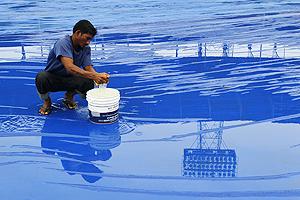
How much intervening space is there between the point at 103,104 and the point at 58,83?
544mm

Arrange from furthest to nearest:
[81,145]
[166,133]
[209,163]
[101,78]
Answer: [166,133] < [101,78] < [81,145] < [209,163]

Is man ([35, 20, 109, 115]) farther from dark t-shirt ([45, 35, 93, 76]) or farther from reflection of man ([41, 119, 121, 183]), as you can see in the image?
reflection of man ([41, 119, 121, 183])

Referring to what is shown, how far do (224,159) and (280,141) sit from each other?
55 cm

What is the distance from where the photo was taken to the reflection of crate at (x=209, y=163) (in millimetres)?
2914

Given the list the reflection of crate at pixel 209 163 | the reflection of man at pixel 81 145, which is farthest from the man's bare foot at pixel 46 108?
the reflection of crate at pixel 209 163

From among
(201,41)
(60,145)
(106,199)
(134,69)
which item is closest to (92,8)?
(201,41)

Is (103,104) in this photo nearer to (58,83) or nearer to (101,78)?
(101,78)

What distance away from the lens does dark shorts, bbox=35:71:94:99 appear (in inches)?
144

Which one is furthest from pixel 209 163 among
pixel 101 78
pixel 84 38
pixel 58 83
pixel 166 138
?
pixel 58 83

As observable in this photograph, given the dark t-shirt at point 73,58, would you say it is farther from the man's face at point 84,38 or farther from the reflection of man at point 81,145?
the reflection of man at point 81,145

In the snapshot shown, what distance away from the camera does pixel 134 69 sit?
4938 millimetres

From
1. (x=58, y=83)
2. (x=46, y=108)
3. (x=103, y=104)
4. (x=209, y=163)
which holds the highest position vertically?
(x=58, y=83)

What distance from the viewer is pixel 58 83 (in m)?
3.72

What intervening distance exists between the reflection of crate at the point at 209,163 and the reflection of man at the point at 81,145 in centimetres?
58
